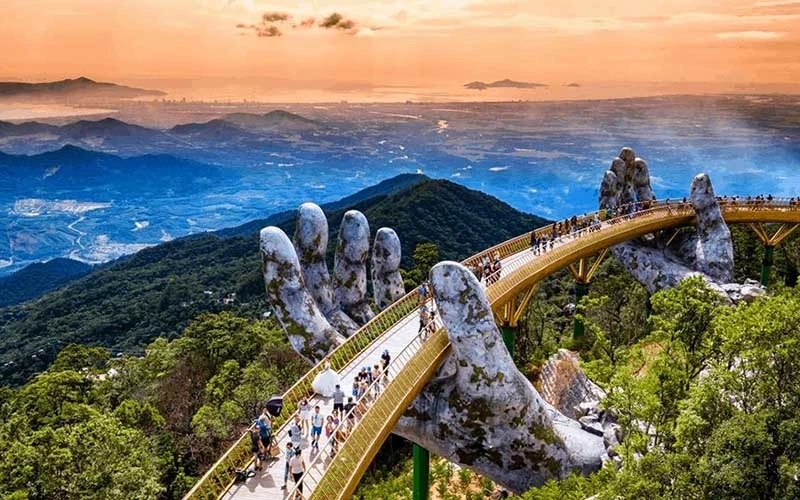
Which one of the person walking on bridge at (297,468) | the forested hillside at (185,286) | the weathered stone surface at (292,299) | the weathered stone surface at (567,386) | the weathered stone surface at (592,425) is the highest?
the weathered stone surface at (292,299)

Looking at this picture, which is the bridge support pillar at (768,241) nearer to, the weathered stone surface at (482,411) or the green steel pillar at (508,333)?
the green steel pillar at (508,333)

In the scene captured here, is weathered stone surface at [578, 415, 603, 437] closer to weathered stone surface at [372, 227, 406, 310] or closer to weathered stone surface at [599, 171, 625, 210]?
weathered stone surface at [372, 227, 406, 310]

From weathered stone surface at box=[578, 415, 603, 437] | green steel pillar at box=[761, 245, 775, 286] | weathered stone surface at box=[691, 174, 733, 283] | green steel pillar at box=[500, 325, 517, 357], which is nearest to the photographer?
weathered stone surface at box=[578, 415, 603, 437]

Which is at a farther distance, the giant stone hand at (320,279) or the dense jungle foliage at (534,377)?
the giant stone hand at (320,279)

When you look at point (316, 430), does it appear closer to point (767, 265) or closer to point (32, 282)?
point (767, 265)

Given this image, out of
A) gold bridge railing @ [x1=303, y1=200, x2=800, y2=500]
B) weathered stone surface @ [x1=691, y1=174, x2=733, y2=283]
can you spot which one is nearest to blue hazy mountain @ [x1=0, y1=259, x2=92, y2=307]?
gold bridge railing @ [x1=303, y1=200, x2=800, y2=500]

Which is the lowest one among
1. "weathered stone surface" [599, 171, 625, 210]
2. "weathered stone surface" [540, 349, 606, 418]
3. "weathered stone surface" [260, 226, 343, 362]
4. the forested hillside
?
the forested hillside

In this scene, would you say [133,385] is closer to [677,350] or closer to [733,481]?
[677,350]

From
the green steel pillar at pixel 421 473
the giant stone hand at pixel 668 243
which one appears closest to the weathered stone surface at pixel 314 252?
the green steel pillar at pixel 421 473
